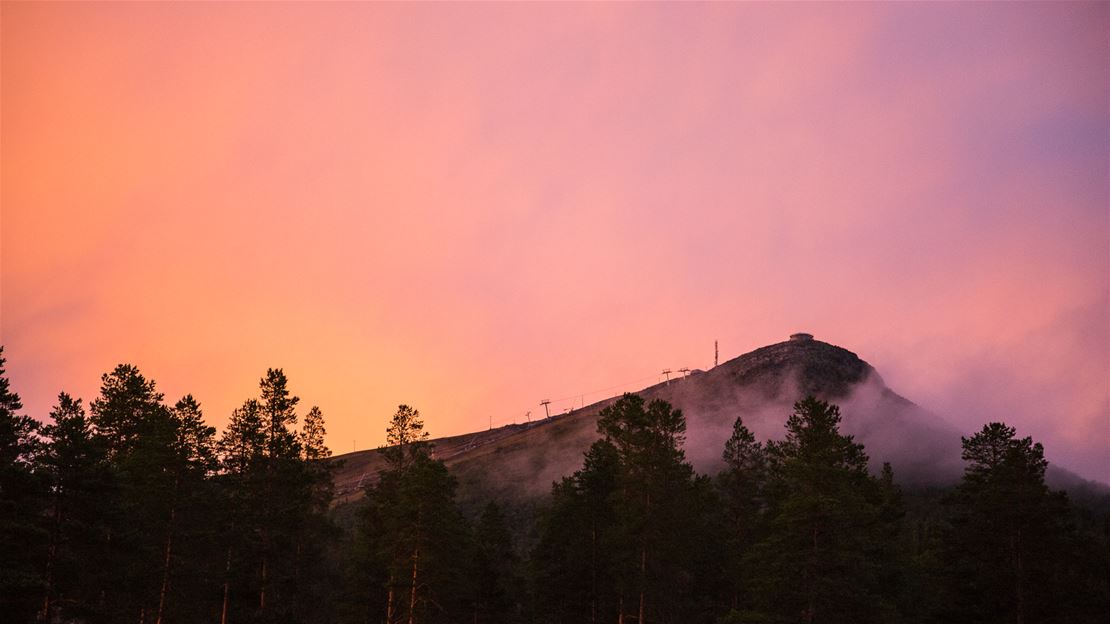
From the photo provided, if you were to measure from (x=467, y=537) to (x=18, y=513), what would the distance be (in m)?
28.2

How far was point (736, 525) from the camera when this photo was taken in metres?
61.4

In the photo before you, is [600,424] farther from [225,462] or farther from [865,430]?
[865,430]

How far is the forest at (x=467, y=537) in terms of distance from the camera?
3841 centimetres

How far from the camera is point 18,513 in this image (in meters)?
35.0

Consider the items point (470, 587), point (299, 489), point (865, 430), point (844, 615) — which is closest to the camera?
point (844, 615)

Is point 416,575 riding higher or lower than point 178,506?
lower

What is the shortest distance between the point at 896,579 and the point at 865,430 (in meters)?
153

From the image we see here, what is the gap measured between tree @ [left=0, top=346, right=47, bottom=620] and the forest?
96 mm

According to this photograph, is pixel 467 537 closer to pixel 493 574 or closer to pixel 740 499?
pixel 493 574

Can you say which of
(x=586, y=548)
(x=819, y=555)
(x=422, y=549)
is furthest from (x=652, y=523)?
(x=422, y=549)

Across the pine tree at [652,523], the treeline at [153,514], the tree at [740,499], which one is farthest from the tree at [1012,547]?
the treeline at [153,514]

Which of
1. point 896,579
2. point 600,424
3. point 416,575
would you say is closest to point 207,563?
point 416,575

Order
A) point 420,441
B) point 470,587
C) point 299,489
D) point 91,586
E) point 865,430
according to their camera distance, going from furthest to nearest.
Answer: point 865,430
point 420,441
point 470,587
point 299,489
point 91,586

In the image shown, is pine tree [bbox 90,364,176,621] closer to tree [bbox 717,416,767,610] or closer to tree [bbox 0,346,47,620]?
tree [bbox 0,346,47,620]
